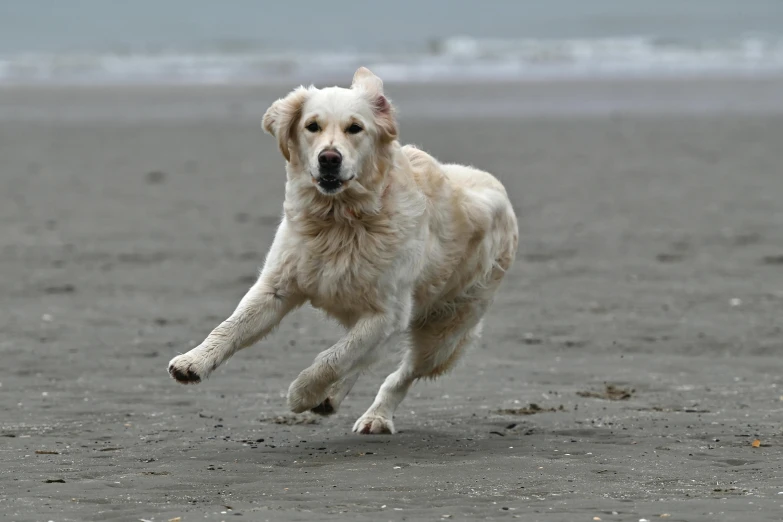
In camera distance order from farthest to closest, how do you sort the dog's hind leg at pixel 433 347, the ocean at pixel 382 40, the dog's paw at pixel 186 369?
the ocean at pixel 382 40 → the dog's hind leg at pixel 433 347 → the dog's paw at pixel 186 369

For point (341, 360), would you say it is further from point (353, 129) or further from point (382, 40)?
point (382, 40)

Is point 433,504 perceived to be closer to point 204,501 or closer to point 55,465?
point 204,501

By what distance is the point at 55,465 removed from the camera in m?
5.25

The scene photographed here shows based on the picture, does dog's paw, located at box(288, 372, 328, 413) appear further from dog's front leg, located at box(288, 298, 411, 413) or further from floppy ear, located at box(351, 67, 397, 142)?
floppy ear, located at box(351, 67, 397, 142)

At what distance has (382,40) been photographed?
4372 cm

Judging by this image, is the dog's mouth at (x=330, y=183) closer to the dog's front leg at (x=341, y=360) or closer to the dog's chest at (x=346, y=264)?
the dog's chest at (x=346, y=264)

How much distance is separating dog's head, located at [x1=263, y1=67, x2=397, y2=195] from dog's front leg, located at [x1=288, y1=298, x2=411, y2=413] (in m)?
0.63

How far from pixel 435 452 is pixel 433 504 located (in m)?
1.07

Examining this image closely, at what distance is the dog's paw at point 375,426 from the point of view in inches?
244

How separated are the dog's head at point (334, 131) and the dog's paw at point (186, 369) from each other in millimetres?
939

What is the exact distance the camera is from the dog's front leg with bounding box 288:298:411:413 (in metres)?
5.65

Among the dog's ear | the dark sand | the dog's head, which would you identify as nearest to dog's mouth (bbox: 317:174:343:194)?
the dog's head

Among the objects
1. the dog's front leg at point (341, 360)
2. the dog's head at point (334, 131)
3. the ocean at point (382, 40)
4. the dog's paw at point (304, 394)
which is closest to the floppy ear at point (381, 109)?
the dog's head at point (334, 131)

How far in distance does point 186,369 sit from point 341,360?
2.27 ft
